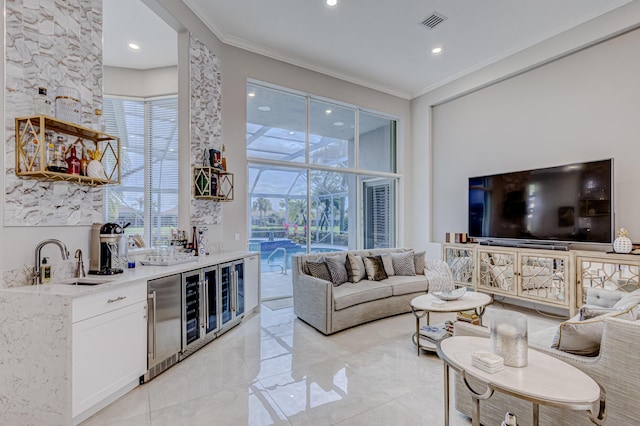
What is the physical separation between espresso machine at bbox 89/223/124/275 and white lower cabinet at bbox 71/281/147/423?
0.38m

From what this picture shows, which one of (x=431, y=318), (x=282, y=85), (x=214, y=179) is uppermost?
(x=282, y=85)

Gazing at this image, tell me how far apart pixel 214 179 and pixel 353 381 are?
2847mm

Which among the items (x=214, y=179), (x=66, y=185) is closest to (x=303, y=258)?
(x=214, y=179)

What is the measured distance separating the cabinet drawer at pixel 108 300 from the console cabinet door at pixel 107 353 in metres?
0.04

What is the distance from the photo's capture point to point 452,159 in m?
5.95

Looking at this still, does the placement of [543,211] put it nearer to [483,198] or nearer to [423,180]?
[483,198]

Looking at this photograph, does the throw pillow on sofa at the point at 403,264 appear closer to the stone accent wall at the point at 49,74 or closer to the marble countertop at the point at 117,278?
the marble countertop at the point at 117,278

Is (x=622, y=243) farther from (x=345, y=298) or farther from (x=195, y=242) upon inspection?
(x=195, y=242)

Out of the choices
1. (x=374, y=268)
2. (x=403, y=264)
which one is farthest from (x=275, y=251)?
(x=403, y=264)

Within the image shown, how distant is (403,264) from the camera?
4887 millimetres

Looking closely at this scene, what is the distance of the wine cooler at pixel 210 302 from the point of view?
10.1 ft

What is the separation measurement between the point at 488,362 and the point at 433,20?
423 cm

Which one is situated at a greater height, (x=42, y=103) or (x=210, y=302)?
(x=42, y=103)

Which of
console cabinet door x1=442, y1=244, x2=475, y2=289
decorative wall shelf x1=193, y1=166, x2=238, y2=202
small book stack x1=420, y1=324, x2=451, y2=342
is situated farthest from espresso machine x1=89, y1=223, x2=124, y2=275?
console cabinet door x1=442, y1=244, x2=475, y2=289
